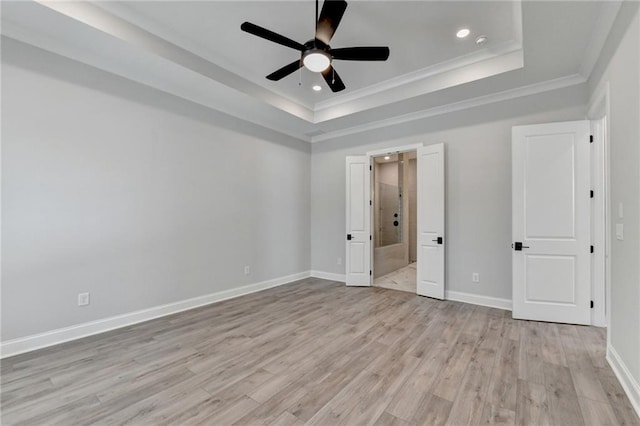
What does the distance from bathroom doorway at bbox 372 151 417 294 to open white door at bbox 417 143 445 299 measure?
1329 mm

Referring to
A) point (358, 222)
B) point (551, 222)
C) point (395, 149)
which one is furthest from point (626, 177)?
point (358, 222)

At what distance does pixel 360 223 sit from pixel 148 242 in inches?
132

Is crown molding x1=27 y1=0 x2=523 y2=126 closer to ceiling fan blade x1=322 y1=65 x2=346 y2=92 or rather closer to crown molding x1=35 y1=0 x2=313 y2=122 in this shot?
crown molding x1=35 y1=0 x2=313 y2=122

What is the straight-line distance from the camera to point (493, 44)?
3203 mm

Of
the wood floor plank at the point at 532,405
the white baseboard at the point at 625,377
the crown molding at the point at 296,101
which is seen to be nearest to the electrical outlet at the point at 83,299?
the crown molding at the point at 296,101

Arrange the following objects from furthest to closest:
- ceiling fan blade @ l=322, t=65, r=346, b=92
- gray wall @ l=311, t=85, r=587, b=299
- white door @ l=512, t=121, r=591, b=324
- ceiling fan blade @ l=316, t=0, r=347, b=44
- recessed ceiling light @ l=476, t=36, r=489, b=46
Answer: gray wall @ l=311, t=85, r=587, b=299 < white door @ l=512, t=121, r=591, b=324 < recessed ceiling light @ l=476, t=36, r=489, b=46 < ceiling fan blade @ l=322, t=65, r=346, b=92 < ceiling fan blade @ l=316, t=0, r=347, b=44

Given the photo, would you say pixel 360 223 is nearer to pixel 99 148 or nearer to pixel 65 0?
pixel 99 148

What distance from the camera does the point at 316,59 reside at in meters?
2.43

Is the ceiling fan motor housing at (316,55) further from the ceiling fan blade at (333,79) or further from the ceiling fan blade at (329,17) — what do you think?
the ceiling fan blade at (333,79)

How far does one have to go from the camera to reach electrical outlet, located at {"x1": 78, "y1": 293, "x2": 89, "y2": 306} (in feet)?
9.69

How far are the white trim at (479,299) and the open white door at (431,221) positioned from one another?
0.52 feet

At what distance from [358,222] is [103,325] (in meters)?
3.89

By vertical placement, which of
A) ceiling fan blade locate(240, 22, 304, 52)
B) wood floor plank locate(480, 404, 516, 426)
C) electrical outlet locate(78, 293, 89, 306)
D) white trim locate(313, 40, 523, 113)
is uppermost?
white trim locate(313, 40, 523, 113)

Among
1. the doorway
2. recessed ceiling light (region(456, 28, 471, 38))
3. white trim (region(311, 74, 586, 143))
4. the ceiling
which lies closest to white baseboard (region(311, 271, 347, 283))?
the doorway
